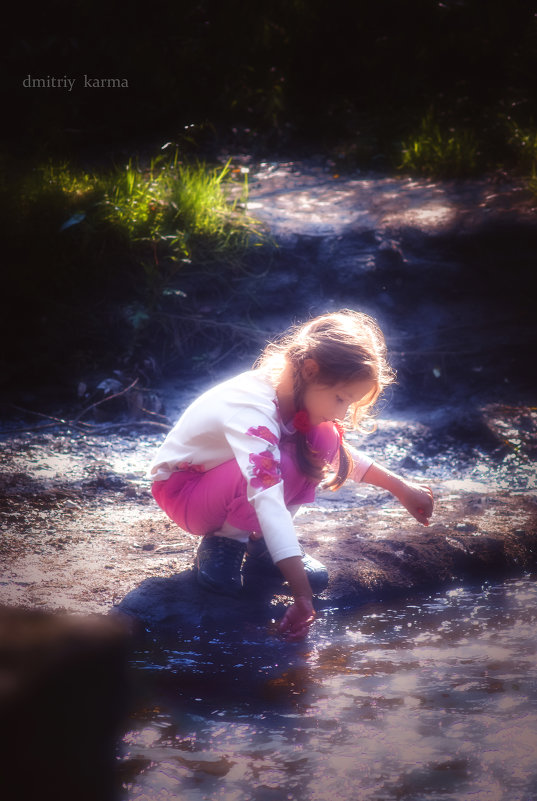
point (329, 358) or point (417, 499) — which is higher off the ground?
point (329, 358)

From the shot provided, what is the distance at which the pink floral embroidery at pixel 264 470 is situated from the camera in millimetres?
2074

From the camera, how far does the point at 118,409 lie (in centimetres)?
416

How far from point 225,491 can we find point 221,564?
25cm

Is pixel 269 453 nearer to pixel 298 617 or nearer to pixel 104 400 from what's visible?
pixel 298 617

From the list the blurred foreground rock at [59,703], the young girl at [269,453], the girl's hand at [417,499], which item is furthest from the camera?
the girl's hand at [417,499]

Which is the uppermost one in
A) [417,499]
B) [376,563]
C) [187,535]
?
[417,499]

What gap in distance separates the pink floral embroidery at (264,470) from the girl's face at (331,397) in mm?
258

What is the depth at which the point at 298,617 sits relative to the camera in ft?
6.69

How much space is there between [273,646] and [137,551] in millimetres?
683

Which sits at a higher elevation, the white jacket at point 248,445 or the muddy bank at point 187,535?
the white jacket at point 248,445

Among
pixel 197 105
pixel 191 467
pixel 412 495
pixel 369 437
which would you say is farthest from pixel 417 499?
pixel 197 105

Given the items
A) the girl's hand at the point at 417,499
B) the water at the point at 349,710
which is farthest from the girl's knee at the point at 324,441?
the water at the point at 349,710

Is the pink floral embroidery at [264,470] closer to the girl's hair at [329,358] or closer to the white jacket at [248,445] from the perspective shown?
the white jacket at [248,445]

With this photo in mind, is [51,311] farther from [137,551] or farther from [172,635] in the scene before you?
[172,635]
